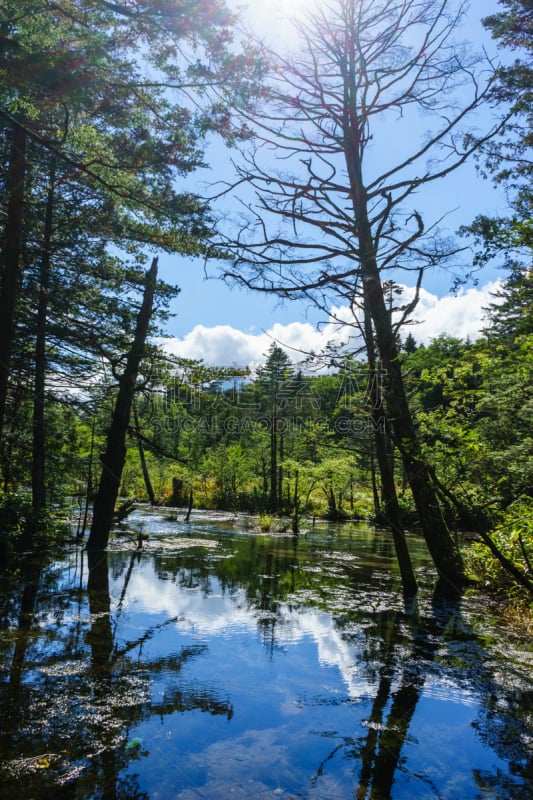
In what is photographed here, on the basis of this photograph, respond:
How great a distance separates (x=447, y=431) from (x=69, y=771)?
5239mm

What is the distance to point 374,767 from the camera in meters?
3.32

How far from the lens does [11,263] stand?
8.26 m

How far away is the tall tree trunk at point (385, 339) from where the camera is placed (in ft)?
24.4

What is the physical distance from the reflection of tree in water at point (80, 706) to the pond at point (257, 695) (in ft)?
0.05

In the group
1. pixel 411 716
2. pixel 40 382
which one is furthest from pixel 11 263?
pixel 411 716

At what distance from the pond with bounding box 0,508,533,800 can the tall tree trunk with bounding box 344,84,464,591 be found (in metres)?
1.35

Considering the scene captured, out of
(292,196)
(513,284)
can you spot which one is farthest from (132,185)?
(513,284)

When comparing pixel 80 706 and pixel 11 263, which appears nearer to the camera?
pixel 80 706

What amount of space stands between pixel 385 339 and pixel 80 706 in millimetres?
6303

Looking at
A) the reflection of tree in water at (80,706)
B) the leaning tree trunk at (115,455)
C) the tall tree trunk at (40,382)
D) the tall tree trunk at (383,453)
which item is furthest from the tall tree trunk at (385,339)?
the tall tree trunk at (40,382)

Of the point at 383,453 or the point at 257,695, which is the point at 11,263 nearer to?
the point at 383,453

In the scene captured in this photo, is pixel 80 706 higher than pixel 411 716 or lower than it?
higher

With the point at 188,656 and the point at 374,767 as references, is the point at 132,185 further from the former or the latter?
the point at 374,767

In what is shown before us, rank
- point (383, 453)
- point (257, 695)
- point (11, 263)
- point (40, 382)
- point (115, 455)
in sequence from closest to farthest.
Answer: point (257, 695) < point (383, 453) < point (11, 263) < point (40, 382) < point (115, 455)
